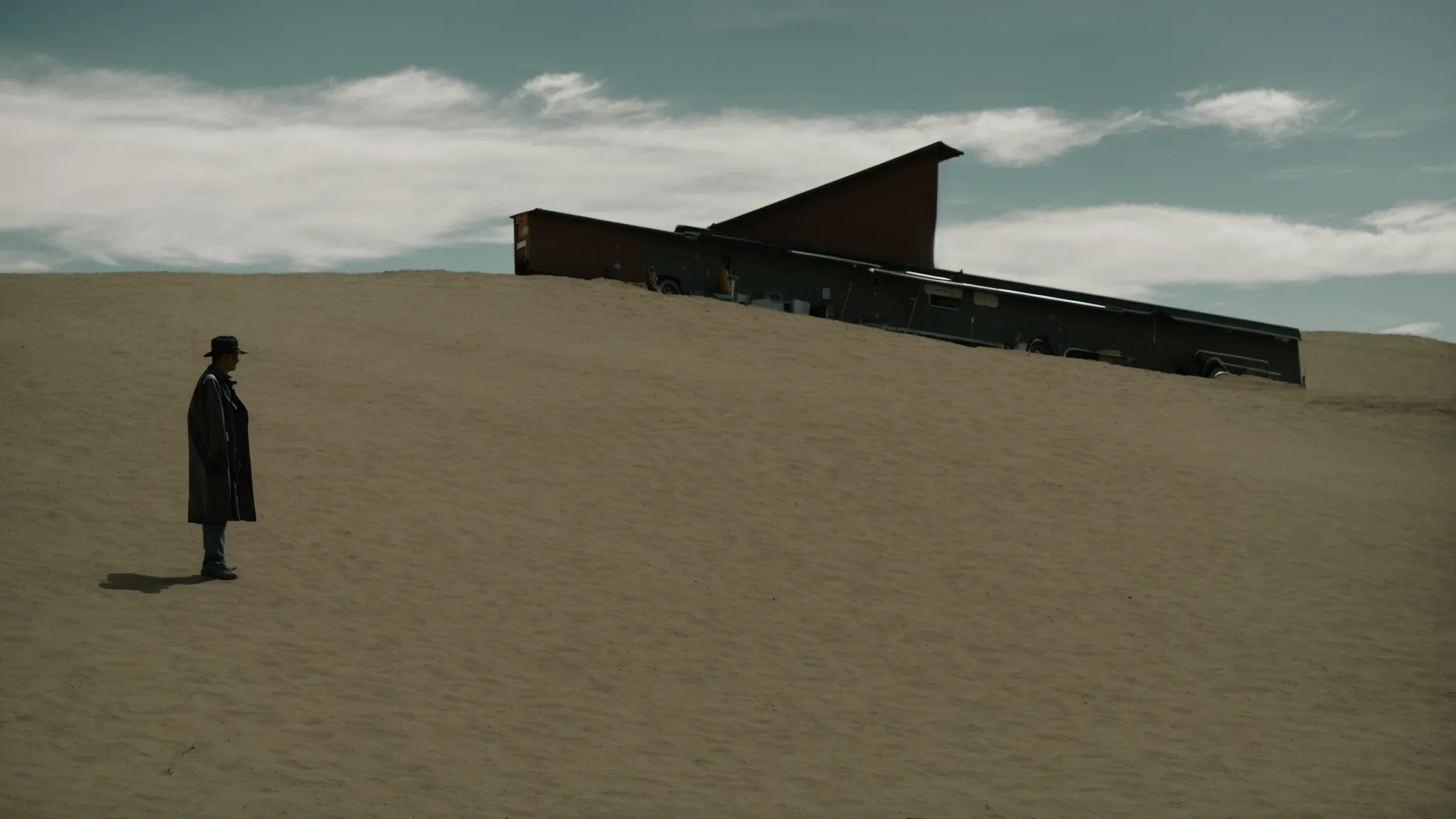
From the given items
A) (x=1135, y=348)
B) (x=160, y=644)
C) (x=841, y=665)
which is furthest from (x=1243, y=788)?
(x=1135, y=348)

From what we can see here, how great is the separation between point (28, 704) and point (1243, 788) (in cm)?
957

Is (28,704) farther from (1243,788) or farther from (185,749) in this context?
(1243,788)

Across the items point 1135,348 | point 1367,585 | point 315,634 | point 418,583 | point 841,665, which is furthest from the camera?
point 1135,348

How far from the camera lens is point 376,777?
9.03 m

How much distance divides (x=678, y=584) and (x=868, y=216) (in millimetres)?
22796

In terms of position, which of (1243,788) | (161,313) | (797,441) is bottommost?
(1243,788)

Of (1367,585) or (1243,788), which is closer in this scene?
(1243,788)

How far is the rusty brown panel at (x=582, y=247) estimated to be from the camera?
31.9 m

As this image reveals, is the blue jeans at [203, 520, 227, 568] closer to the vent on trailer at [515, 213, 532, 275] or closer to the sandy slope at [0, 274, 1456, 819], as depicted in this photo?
the sandy slope at [0, 274, 1456, 819]

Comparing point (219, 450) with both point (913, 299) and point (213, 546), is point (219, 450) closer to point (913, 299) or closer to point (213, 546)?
point (213, 546)

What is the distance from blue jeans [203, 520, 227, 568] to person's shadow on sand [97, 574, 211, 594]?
0.18m

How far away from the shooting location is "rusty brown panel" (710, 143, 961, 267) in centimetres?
3491

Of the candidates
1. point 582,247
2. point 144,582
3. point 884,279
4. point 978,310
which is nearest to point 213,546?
point 144,582

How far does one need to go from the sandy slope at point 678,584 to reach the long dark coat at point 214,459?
0.89 metres
